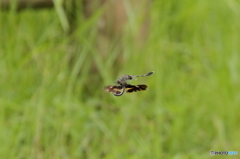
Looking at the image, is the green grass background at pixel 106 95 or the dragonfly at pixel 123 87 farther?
the green grass background at pixel 106 95

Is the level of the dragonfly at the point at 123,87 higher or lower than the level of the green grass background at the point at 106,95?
lower

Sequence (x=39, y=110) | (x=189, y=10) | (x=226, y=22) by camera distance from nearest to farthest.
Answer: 1. (x=39, y=110)
2. (x=189, y=10)
3. (x=226, y=22)

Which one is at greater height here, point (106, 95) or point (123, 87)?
point (106, 95)

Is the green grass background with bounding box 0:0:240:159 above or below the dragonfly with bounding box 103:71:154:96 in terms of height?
above

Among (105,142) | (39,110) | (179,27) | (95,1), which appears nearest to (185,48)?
(179,27)

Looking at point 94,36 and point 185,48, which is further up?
point 185,48

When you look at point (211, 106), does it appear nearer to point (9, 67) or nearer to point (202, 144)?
point (202, 144)

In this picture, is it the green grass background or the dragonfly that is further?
the green grass background

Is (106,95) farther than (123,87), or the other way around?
(106,95)
